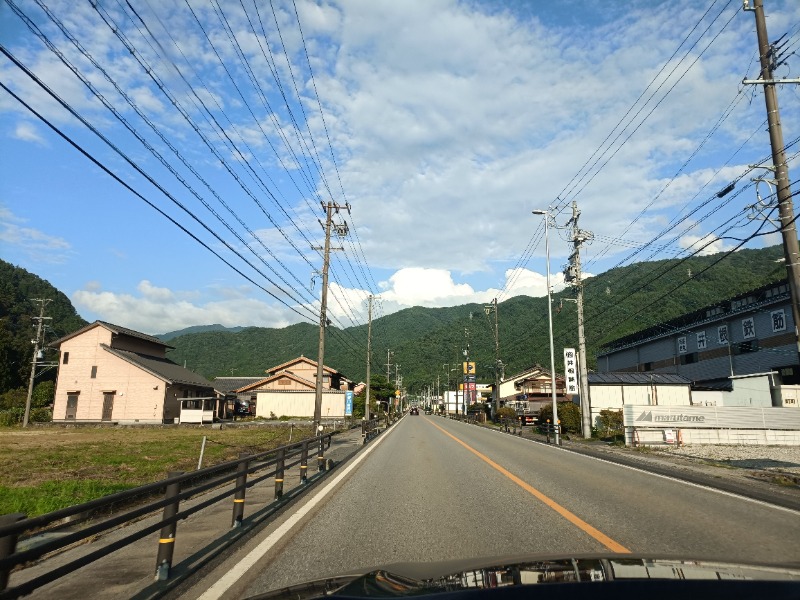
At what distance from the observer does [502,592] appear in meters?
2.70

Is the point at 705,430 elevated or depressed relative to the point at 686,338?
depressed

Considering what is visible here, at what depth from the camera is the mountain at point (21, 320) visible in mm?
60406

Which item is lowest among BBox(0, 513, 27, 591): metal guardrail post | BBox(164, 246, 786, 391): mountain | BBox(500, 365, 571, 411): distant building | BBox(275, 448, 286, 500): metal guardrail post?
BBox(275, 448, 286, 500): metal guardrail post

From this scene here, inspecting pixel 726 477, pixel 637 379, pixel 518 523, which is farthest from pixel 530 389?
pixel 518 523

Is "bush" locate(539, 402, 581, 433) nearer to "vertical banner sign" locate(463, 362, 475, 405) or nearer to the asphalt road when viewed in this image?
the asphalt road

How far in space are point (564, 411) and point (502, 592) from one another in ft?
116

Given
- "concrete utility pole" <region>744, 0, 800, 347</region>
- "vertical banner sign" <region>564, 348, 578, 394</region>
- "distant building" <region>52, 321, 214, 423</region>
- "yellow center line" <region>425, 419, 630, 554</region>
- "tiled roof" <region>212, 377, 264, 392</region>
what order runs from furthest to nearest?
1. "tiled roof" <region>212, 377, 264, 392</region>
2. "distant building" <region>52, 321, 214, 423</region>
3. "vertical banner sign" <region>564, 348, 578, 394</region>
4. "concrete utility pole" <region>744, 0, 800, 347</region>
5. "yellow center line" <region>425, 419, 630, 554</region>

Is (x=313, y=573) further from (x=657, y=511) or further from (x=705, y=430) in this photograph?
(x=705, y=430)

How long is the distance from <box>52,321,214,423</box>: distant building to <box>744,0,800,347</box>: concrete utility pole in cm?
4219

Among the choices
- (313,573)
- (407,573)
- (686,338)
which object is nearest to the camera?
(407,573)

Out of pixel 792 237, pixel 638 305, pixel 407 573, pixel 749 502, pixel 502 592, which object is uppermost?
pixel 638 305

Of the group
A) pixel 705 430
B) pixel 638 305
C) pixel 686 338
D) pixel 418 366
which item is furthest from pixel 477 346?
pixel 705 430

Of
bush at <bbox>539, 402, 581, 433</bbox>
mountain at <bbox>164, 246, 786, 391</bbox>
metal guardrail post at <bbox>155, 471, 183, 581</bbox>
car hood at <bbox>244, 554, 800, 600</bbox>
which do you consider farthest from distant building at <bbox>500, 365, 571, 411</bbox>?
car hood at <bbox>244, 554, 800, 600</bbox>

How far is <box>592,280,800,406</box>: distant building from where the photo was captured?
36788 mm
